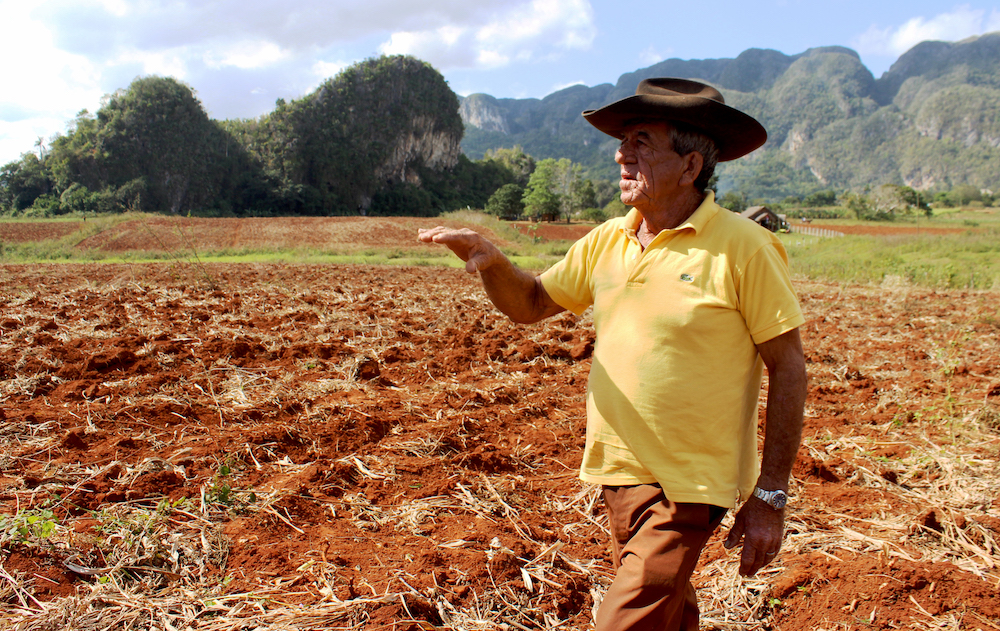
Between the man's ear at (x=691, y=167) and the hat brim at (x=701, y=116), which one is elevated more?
the hat brim at (x=701, y=116)

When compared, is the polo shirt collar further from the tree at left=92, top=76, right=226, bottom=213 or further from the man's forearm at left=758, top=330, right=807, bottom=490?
the tree at left=92, top=76, right=226, bottom=213

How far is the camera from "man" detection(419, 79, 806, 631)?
1.62 m

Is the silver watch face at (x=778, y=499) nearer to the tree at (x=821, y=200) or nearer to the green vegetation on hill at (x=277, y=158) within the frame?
the green vegetation on hill at (x=277, y=158)

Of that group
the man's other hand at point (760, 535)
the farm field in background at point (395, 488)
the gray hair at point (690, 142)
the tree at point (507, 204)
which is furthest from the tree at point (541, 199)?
the man's other hand at point (760, 535)

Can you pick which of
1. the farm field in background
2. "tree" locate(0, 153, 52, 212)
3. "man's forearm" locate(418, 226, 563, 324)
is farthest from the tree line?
"man's forearm" locate(418, 226, 563, 324)

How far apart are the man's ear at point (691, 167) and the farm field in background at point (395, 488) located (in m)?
1.56

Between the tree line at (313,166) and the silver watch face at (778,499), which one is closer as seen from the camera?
the silver watch face at (778,499)

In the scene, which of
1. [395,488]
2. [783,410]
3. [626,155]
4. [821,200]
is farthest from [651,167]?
[821,200]

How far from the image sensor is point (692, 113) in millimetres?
1682

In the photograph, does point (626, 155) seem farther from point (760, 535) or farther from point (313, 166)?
point (313, 166)

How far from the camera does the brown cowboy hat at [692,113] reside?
1664mm

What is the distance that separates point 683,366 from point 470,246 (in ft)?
2.50

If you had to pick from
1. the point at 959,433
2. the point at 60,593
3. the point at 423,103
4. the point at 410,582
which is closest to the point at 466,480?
the point at 410,582

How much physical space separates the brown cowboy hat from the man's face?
0.16 feet
